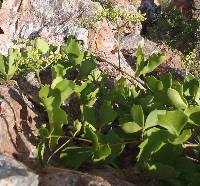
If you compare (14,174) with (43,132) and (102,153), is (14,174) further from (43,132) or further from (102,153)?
(102,153)

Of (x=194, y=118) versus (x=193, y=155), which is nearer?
(x=194, y=118)

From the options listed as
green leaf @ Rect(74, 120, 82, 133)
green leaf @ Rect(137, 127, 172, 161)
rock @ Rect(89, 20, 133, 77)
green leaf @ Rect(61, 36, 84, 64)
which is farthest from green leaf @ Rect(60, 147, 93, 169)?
rock @ Rect(89, 20, 133, 77)

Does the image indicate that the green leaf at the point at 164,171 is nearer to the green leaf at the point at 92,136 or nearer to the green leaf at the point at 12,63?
the green leaf at the point at 92,136

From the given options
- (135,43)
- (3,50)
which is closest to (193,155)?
(3,50)

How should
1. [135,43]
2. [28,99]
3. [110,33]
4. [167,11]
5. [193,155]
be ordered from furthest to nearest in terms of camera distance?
[167,11] < [135,43] < [110,33] < [28,99] < [193,155]

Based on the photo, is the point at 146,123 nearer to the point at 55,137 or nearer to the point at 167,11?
the point at 55,137

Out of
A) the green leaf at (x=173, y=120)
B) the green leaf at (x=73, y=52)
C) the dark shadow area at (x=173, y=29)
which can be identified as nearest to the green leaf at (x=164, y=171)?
the green leaf at (x=173, y=120)

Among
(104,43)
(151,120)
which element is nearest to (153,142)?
(151,120)
